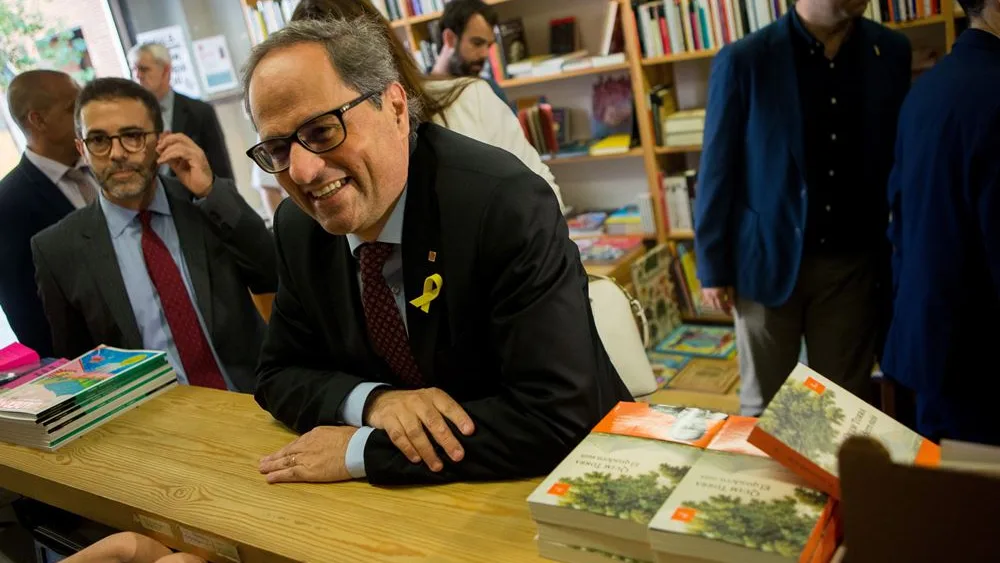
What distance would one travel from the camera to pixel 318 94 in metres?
1.16

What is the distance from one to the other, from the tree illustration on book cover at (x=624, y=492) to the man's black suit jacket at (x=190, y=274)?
1.46 meters

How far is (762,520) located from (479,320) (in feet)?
1.97

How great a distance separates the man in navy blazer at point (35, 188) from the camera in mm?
2342

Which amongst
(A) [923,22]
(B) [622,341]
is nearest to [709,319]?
(A) [923,22]

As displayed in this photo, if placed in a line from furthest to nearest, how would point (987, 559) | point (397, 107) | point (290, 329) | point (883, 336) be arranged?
point (883, 336), point (290, 329), point (397, 107), point (987, 559)

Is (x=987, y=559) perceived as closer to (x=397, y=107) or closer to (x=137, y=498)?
(x=397, y=107)

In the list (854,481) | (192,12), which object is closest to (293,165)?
(854,481)

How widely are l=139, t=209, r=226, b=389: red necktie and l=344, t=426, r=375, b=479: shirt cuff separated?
3.26ft

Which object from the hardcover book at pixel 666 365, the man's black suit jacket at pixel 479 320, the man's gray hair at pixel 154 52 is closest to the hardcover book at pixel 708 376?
the hardcover book at pixel 666 365

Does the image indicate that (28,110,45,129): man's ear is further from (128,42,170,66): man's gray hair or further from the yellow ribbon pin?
the yellow ribbon pin

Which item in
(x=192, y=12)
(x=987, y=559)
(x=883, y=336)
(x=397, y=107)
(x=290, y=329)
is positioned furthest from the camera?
(x=192, y=12)

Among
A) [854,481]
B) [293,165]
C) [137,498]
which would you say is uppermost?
[293,165]

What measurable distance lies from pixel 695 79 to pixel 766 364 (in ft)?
6.35

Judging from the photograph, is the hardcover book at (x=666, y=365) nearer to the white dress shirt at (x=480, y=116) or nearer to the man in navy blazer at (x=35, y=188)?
the white dress shirt at (x=480, y=116)
